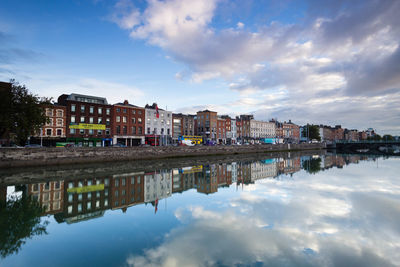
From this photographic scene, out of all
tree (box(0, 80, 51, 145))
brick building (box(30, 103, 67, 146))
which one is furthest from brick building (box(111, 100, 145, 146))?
tree (box(0, 80, 51, 145))

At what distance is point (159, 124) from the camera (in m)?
68.2

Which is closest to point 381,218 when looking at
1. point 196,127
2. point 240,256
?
point 240,256

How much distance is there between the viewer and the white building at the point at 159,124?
65750 mm

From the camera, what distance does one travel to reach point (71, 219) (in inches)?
446

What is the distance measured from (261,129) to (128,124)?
7560 centimetres

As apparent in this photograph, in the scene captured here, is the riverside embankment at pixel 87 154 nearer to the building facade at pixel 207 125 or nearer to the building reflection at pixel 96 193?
the building reflection at pixel 96 193

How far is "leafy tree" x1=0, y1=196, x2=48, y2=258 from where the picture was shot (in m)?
8.34

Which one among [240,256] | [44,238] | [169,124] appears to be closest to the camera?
[240,256]

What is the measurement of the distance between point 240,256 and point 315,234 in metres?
3.99

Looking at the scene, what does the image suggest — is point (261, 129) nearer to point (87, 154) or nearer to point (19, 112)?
point (87, 154)

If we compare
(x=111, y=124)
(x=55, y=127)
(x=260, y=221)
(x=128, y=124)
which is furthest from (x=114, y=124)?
(x=260, y=221)

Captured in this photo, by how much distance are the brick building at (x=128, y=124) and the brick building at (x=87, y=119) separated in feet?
5.01

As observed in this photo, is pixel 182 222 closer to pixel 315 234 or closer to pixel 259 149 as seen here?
pixel 315 234

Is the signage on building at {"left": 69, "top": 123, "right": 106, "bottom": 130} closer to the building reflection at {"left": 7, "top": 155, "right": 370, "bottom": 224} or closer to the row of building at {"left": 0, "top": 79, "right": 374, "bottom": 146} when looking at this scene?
the row of building at {"left": 0, "top": 79, "right": 374, "bottom": 146}
